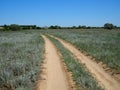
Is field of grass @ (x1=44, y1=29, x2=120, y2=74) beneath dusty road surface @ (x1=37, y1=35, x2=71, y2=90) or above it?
above

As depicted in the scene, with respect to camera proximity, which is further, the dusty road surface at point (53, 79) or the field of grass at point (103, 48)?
the field of grass at point (103, 48)

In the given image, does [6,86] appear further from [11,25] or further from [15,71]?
[11,25]

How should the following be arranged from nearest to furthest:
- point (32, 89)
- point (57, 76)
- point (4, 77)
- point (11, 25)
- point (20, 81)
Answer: point (32, 89) → point (20, 81) → point (4, 77) → point (57, 76) → point (11, 25)

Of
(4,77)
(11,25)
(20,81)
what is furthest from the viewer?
(11,25)

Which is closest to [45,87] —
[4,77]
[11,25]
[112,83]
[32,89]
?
[32,89]

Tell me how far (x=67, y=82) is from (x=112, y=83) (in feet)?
6.49

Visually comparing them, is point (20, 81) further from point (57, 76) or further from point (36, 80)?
point (57, 76)

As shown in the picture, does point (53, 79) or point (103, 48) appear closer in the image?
point (53, 79)

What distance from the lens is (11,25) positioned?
374 feet

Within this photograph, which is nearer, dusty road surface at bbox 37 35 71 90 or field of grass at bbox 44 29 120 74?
dusty road surface at bbox 37 35 71 90

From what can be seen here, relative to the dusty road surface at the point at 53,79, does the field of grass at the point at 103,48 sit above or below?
above

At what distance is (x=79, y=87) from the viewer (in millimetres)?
8586

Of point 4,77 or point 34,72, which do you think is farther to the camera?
point 34,72

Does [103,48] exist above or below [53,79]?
above
